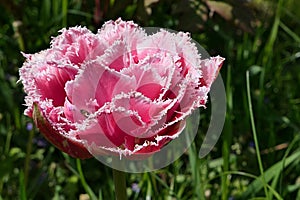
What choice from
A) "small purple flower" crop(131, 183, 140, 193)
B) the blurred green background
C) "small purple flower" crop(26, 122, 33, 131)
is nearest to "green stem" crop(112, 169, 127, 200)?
the blurred green background

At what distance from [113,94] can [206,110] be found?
3.39 ft

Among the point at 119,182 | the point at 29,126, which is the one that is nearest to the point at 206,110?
the point at 29,126

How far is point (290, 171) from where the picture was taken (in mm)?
1726

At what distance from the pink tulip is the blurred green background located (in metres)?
0.56

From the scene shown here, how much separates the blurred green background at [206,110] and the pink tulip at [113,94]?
0.56m

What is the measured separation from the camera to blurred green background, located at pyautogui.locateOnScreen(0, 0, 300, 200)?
5.28ft

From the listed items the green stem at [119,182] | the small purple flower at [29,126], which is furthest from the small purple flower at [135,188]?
the green stem at [119,182]

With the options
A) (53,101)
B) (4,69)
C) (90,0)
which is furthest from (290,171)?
(53,101)

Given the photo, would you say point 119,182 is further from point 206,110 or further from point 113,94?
point 206,110

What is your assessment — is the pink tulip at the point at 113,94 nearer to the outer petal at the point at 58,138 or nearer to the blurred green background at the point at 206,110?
the outer petal at the point at 58,138

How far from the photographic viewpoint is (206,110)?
183 cm

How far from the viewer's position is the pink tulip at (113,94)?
802mm

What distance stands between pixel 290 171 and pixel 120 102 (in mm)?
1030

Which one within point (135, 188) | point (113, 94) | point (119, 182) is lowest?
point (135, 188)
